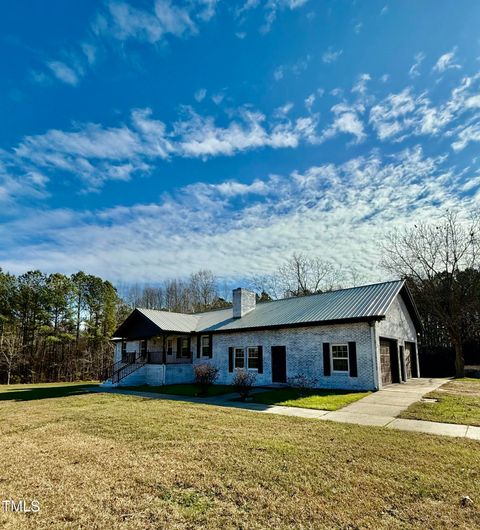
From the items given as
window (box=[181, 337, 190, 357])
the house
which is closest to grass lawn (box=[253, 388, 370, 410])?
the house

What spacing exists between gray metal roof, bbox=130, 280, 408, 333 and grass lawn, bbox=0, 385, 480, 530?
8921 millimetres

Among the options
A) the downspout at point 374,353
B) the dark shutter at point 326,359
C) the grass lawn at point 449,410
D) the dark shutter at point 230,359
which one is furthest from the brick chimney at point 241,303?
the grass lawn at point 449,410

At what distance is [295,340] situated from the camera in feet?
60.2

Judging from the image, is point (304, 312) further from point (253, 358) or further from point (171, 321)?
point (171, 321)

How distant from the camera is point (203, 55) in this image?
1148 cm

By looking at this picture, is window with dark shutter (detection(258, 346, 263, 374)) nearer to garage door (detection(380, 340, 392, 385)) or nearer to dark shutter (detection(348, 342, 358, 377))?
dark shutter (detection(348, 342, 358, 377))

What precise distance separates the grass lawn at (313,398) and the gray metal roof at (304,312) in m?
3.35

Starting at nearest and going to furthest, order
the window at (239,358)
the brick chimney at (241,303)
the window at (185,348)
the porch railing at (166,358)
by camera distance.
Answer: the window at (239,358) → the porch railing at (166,358) → the brick chimney at (241,303) → the window at (185,348)

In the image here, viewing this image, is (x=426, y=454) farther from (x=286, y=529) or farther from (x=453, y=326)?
(x=453, y=326)

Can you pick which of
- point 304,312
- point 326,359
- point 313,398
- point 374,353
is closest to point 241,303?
point 304,312

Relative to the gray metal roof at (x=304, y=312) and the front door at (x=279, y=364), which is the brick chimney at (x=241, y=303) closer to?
the gray metal roof at (x=304, y=312)

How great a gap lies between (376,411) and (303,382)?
6204 mm

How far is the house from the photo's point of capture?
16266 mm

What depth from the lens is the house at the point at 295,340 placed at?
1627cm
